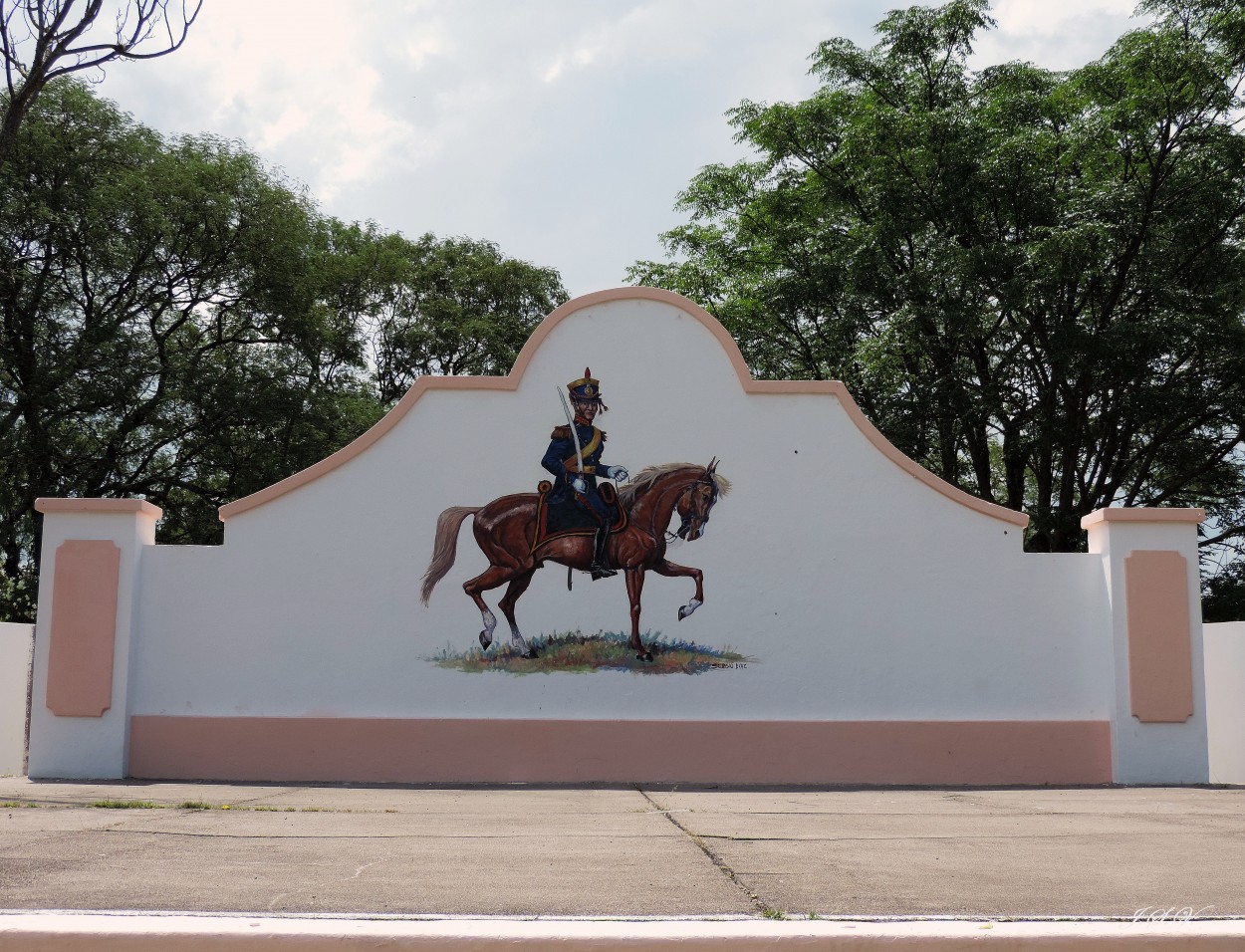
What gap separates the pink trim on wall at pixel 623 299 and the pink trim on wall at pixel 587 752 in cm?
227

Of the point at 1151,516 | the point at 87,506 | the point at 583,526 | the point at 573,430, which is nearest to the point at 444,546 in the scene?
the point at 583,526

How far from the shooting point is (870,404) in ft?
71.7

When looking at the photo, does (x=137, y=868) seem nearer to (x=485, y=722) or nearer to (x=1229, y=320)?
(x=485, y=722)

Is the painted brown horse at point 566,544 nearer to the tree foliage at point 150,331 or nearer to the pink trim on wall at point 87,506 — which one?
the pink trim on wall at point 87,506

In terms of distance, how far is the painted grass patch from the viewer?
39.9 ft

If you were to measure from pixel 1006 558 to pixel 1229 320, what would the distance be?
9.82m

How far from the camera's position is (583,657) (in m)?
12.2

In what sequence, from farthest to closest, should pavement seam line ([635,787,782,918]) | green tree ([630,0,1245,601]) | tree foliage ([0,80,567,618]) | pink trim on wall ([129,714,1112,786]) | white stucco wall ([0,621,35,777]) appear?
tree foliage ([0,80,567,618]), green tree ([630,0,1245,601]), white stucco wall ([0,621,35,777]), pink trim on wall ([129,714,1112,786]), pavement seam line ([635,787,782,918])

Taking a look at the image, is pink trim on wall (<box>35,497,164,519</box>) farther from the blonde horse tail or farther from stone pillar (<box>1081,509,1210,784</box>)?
stone pillar (<box>1081,509,1210,784</box>)

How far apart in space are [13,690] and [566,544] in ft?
21.5

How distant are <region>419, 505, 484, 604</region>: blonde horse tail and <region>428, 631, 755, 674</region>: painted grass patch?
2.30 feet

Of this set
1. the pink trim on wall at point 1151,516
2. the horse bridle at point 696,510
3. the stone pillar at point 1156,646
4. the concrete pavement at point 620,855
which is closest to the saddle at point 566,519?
the horse bridle at point 696,510
